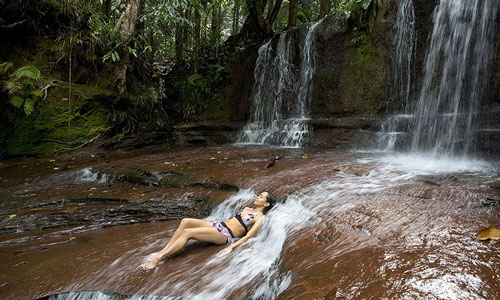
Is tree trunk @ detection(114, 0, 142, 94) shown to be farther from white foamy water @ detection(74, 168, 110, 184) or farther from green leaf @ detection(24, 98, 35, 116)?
white foamy water @ detection(74, 168, 110, 184)

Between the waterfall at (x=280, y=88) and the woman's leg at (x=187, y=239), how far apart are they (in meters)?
5.92

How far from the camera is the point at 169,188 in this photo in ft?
17.6

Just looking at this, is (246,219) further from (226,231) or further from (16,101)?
(16,101)

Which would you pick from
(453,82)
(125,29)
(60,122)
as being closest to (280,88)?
(453,82)

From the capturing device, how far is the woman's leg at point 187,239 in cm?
320

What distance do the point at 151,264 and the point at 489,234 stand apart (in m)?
2.96

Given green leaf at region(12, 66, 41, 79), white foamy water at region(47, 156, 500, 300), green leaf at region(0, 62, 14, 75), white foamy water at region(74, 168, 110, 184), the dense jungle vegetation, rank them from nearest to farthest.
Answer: white foamy water at region(47, 156, 500, 300), white foamy water at region(74, 168, 110, 184), green leaf at region(12, 66, 41, 79), green leaf at region(0, 62, 14, 75), the dense jungle vegetation

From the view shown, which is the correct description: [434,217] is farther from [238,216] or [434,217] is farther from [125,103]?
[125,103]

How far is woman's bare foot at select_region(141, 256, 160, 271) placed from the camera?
3.12m

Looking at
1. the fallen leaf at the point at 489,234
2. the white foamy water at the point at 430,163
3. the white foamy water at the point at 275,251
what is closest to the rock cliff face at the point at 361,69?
the white foamy water at the point at 430,163

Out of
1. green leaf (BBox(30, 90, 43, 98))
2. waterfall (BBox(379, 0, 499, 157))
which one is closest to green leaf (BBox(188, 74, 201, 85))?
→ green leaf (BBox(30, 90, 43, 98))

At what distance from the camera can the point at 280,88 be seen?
10.9m

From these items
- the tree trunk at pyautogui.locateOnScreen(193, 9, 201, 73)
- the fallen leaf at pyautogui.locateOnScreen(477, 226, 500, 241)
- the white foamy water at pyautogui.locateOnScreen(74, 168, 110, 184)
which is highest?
the tree trunk at pyautogui.locateOnScreen(193, 9, 201, 73)

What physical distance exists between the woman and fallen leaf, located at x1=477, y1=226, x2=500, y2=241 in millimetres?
2051
